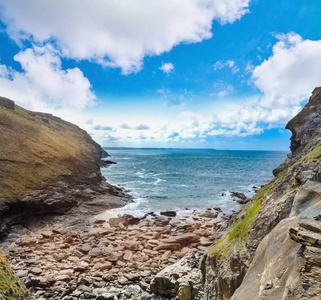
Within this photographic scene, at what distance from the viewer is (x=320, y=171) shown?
25.1ft

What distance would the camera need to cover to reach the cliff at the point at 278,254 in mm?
4215

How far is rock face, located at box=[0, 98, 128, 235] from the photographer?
27422mm

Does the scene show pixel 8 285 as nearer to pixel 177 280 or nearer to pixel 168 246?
pixel 177 280

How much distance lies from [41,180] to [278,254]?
36.4 meters

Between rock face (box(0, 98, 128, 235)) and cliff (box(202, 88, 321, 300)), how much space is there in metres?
25.6

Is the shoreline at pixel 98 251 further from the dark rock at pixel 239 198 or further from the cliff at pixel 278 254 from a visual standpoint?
the dark rock at pixel 239 198

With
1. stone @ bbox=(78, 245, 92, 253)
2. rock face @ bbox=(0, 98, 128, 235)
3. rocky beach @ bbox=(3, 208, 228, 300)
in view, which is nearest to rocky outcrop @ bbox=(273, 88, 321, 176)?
rocky beach @ bbox=(3, 208, 228, 300)

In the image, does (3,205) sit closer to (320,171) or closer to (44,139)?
(44,139)

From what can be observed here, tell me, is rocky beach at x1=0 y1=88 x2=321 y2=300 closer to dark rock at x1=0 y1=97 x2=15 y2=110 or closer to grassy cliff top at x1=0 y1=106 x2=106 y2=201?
grassy cliff top at x1=0 y1=106 x2=106 y2=201

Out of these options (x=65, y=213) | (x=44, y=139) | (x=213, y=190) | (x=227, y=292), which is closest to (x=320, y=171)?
(x=227, y=292)

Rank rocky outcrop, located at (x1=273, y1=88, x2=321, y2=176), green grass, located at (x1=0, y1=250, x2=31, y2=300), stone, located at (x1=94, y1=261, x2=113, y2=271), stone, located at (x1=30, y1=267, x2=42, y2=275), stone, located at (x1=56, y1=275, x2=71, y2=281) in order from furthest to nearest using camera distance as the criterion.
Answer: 1. rocky outcrop, located at (x1=273, y1=88, x2=321, y2=176)
2. stone, located at (x1=94, y1=261, x2=113, y2=271)
3. stone, located at (x1=30, y1=267, x2=42, y2=275)
4. stone, located at (x1=56, y1=275, x2=71, y2=281)
5. green grass, located at (x1=0, y1=250, x2=31, y2=300)

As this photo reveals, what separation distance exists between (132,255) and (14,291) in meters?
13.5

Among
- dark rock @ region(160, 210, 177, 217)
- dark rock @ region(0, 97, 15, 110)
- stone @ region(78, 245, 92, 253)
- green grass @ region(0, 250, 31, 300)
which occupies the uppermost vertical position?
dark rock @ region(0, 97, 15, 110)

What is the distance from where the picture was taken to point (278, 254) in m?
5.55
